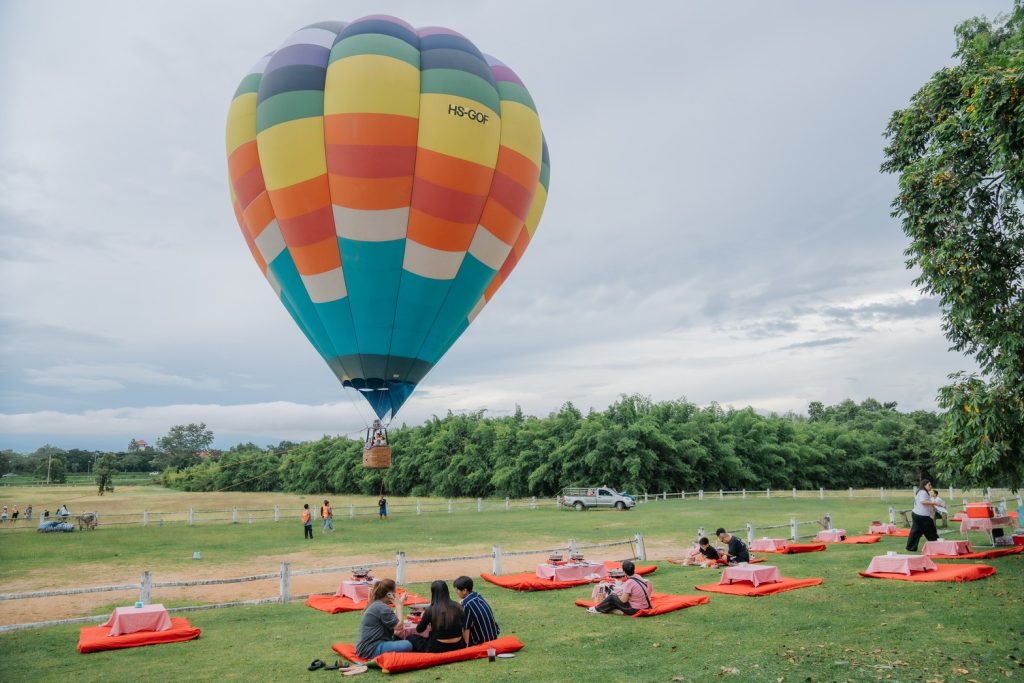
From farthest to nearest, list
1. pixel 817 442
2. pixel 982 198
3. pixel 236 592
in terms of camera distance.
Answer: pixel 817 442 < pixel 236 592 < pixel 982 198

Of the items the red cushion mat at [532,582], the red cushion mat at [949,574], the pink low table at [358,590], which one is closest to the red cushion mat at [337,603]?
the pink low table at [358,590]

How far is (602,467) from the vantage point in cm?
4909

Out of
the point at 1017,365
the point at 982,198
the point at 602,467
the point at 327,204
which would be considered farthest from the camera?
the point at 602,467

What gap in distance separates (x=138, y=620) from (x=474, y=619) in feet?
16.7

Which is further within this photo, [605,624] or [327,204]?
[327,204]

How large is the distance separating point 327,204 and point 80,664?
32.1 ft

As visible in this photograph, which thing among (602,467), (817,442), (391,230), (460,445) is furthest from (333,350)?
(817,442)

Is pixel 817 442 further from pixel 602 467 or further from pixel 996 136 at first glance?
pixel 996 136

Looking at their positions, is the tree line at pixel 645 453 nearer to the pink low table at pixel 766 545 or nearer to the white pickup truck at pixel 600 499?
the white pickup truck at pixel 600 499

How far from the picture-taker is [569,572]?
12.9 m

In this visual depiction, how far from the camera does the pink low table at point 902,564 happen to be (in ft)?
38.7

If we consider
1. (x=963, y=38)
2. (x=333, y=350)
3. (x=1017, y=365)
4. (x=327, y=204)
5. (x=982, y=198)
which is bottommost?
(x=1017, y=365)

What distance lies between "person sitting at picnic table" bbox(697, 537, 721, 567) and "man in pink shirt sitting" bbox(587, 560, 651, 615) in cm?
466

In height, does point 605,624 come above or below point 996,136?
below
